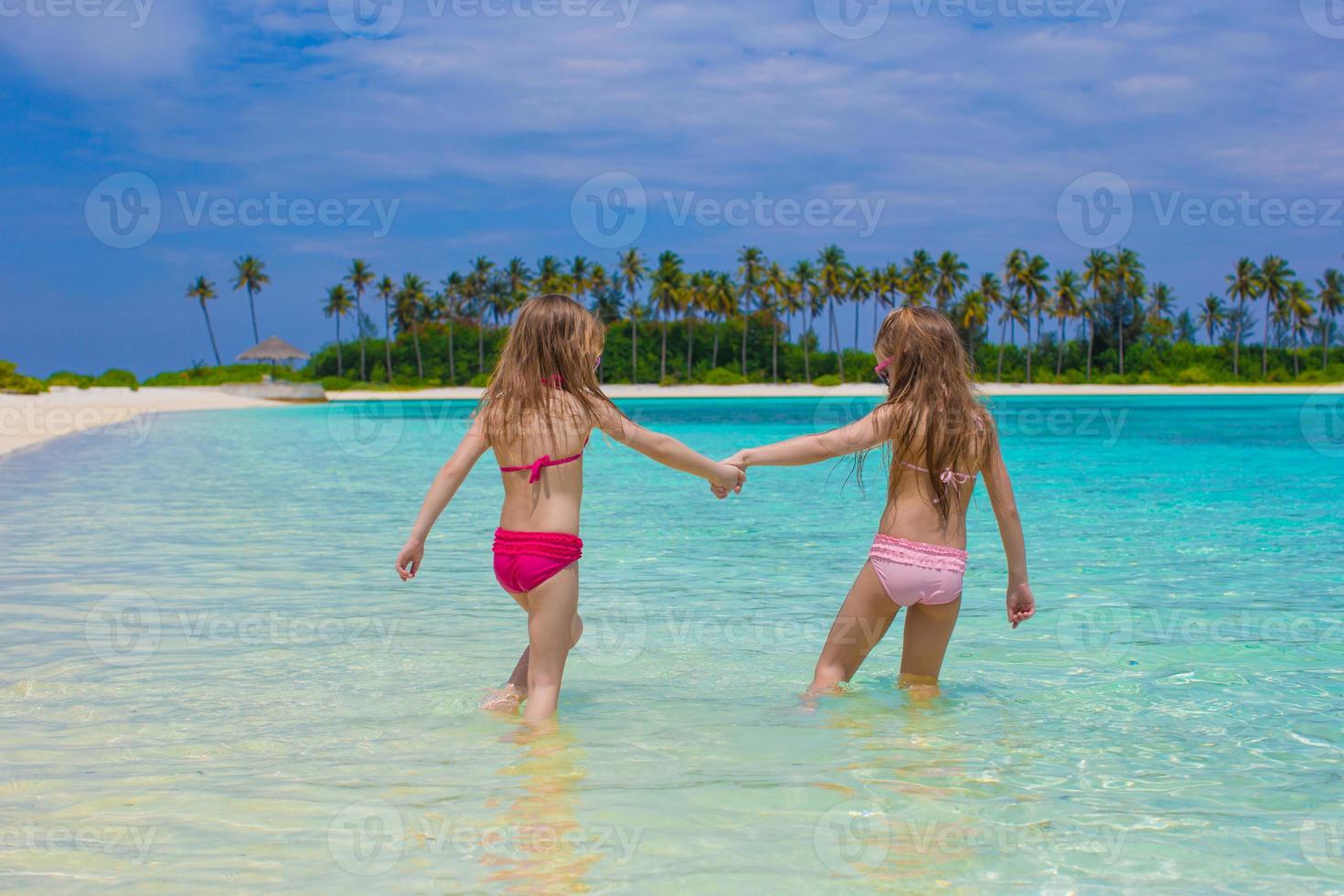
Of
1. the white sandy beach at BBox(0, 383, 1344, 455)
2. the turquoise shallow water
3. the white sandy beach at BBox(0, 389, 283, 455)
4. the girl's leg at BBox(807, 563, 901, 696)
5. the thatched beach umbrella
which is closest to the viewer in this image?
the turquoise shallow water

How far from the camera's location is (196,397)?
202 ft

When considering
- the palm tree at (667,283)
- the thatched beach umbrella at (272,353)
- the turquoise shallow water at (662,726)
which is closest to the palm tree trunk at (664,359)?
the palm tree at (667,283)

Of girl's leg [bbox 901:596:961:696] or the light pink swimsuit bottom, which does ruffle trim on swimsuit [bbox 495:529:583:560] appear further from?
girl's leg [bbox 901:596:961:696]

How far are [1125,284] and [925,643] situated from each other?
10016 centimetres

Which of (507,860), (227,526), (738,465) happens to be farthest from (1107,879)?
(227,526)

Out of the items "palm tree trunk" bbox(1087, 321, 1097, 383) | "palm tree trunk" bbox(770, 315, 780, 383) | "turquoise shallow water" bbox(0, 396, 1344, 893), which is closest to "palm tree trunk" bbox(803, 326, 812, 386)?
"palm tree trunk" bbox(770, 315, 780, 383)

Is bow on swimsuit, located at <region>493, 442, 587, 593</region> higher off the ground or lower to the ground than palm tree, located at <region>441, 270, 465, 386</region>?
lower

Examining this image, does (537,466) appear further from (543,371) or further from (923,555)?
A: (923,555)

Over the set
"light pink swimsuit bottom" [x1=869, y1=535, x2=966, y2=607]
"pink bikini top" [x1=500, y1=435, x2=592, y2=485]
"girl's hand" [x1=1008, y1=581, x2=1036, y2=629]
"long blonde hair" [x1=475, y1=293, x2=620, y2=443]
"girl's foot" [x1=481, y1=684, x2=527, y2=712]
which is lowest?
"girl's foot" [x1=481, y1=684, x2=527, y2=712]

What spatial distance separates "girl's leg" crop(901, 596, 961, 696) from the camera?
183 inches

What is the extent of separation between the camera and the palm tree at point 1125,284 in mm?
95562

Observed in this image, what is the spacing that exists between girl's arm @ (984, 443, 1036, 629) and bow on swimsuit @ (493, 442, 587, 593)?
1.69 meters

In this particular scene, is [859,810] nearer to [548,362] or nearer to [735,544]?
[548,362]

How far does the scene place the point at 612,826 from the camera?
370 cm
